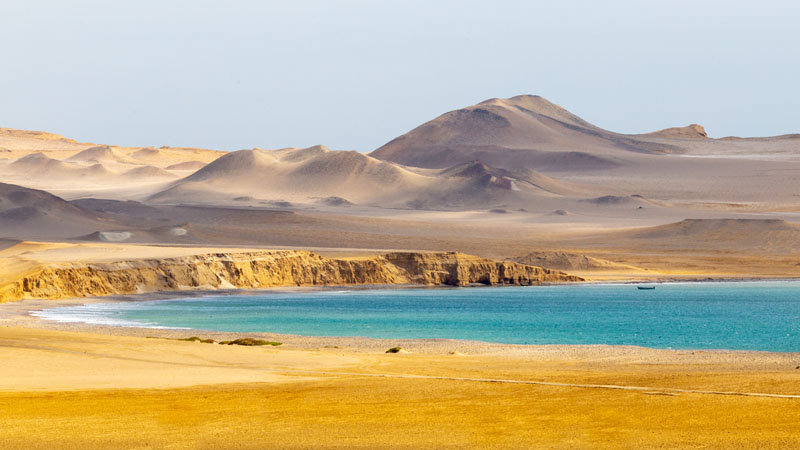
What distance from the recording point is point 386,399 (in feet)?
59.5

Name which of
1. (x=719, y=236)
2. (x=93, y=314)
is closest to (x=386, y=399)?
(x=93, y=314)

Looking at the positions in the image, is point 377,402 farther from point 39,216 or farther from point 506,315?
point 39,216

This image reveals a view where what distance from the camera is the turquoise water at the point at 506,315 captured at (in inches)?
1508

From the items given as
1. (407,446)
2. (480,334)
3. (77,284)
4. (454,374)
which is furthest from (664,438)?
(77,284)

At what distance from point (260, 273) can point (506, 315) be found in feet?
102

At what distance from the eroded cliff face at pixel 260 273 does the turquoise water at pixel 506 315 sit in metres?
4.60

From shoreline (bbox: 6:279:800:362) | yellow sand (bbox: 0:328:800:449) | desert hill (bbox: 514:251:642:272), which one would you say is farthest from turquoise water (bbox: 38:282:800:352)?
desert hill (bbox: 514:251:642:272)

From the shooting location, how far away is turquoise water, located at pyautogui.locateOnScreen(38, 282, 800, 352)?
126 ft

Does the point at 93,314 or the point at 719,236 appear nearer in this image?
the point at 93,314

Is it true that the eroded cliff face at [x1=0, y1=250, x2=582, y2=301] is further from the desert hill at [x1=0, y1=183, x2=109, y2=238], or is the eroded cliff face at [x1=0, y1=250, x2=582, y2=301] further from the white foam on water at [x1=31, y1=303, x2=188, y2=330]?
the desert hill at [x1=0, y1=183, x2=109, y2=238]

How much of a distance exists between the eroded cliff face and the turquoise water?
181 inches

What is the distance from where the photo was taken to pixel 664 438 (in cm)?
1403

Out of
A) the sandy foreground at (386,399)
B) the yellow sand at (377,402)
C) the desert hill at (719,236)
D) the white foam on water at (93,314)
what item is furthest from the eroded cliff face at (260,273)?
the desert hill at (719,236)

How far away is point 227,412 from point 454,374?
6363 mm
